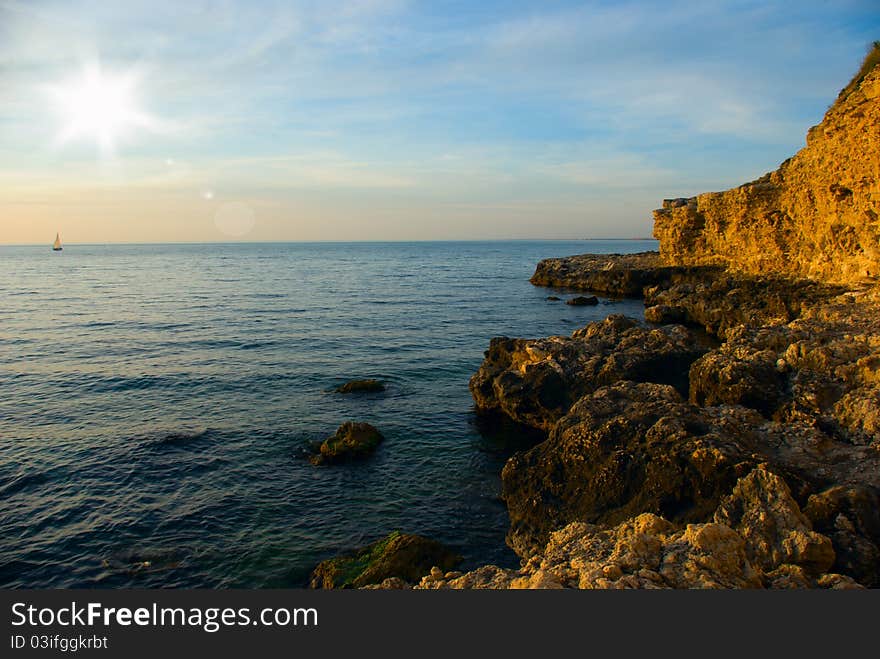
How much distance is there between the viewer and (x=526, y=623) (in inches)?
235

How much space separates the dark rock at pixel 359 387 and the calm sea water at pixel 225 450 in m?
0.83

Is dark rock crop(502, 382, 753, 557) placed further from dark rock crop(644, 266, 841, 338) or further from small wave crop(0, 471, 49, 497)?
dark rock crop(644, 266, 841, 338)

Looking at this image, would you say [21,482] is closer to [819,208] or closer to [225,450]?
[225,450]

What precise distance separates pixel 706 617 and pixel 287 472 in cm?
1640

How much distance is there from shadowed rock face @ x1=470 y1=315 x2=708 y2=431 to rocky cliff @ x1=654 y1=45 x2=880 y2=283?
1671 cm

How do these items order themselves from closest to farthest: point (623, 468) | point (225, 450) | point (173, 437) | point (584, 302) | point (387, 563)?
point (387, 563), point (623, 468), point (225, 450), point (173, 437), point (584, 302)

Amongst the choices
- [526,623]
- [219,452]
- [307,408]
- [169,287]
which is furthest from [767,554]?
[169,287]

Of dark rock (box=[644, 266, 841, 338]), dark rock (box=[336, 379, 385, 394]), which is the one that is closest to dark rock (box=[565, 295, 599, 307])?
dark rock (box=[644, 266, 841, 338])

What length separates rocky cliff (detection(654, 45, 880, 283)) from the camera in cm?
3112

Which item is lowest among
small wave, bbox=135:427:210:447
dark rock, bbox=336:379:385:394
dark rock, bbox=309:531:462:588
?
dark rock, bbox=309:531:462:588

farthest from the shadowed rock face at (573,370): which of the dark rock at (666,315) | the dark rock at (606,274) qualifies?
the dark rock at (606,274)

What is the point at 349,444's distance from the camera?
20.8 metres

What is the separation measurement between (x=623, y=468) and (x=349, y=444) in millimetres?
11057

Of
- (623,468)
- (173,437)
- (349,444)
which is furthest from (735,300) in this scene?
(173,437)
